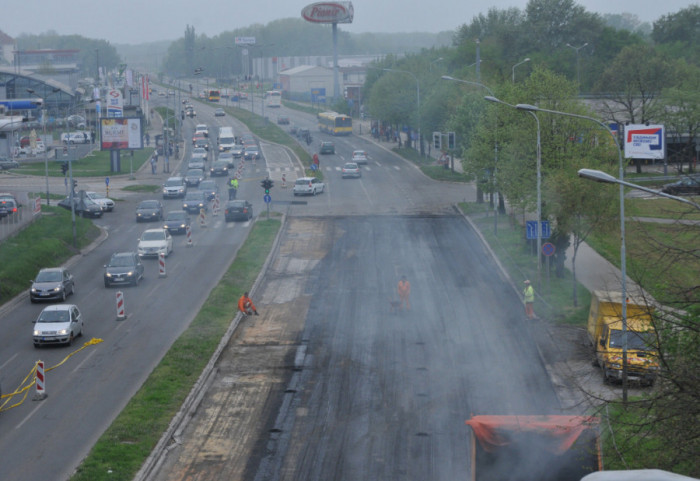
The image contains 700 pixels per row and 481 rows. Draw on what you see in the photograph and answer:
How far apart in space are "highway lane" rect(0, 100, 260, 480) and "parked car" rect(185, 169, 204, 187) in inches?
893

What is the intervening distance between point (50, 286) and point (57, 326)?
6.75 metres

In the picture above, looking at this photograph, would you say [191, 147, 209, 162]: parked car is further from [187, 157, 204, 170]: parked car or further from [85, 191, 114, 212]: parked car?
[85, 191, 114, 212]: parked car

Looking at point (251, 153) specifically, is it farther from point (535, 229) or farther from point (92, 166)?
point (535, 229)

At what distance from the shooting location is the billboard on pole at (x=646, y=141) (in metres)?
65.8

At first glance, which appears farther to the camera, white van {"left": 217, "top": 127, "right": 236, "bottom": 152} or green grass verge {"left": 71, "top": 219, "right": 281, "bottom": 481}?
white van {"left": 217, "top": 127, "right": 236, "bottom": 152}

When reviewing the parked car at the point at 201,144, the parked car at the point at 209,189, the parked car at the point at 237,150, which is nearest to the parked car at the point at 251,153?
the parked car at the point at 237,150

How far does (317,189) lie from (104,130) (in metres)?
22.1

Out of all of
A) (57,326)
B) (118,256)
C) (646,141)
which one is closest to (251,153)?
(646,141)

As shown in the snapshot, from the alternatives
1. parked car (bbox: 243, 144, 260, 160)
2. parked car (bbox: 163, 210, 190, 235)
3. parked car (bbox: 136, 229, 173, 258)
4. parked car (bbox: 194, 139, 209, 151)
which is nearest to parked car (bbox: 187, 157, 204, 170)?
parked car (bbox: 243, 144, 260, 160)

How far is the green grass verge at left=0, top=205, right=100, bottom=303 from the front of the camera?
3800cm

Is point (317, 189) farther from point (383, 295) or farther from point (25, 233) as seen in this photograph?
point (383, 295)

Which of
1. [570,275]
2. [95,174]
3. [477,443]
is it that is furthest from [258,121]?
[477,443]

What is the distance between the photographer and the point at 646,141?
68.7 metres

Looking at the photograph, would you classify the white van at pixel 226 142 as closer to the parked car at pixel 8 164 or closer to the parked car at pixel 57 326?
the parked car at pixel 8 164
